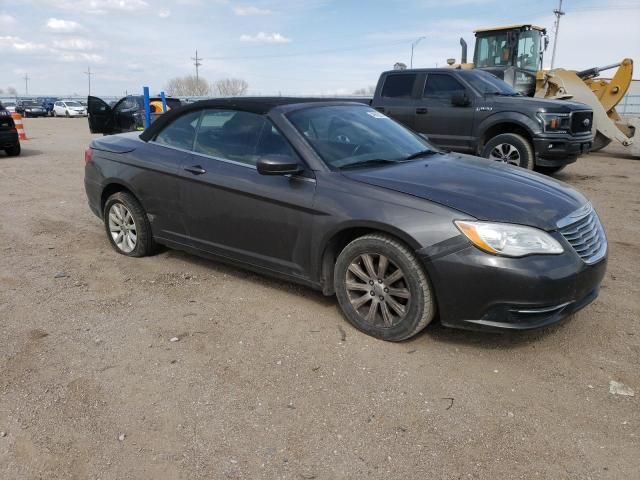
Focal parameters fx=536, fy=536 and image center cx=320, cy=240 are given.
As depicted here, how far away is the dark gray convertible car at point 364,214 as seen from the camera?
10.0ft

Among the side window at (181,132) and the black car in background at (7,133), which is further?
the black car in background at (7,133)

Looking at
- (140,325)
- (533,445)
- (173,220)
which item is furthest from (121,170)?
(533,445)

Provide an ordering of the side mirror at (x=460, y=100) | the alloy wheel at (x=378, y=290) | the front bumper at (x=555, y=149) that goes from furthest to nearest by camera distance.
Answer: the side mirror at (x=460, y=100) < the front bumper at (x=555, y=149) < the alloy wheel at (x=378, y=290)

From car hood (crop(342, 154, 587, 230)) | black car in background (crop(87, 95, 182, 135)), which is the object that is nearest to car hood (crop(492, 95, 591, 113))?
car hood (crop(342, 154, 587, 230))

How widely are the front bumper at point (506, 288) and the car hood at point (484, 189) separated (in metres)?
0.24

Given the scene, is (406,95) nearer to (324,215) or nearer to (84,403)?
(324,215)

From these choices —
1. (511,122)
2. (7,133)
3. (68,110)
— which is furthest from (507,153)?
(68,110)

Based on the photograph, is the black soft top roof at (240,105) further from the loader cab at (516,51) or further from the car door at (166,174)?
the loader cab at (516,51)

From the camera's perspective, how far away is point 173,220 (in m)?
4.58

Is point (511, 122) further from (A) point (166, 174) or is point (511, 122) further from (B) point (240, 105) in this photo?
(A) point (166, 174)

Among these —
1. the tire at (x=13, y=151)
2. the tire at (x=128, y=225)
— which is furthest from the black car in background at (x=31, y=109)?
Answer: the tire at (x=128, y=225)

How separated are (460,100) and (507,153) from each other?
120 cm

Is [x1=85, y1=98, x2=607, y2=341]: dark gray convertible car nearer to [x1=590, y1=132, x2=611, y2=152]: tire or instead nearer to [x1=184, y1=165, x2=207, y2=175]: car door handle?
[x1=184, y1=165, x2=207, y2=175]: car door handle

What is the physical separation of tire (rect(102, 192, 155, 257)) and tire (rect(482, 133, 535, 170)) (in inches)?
239
